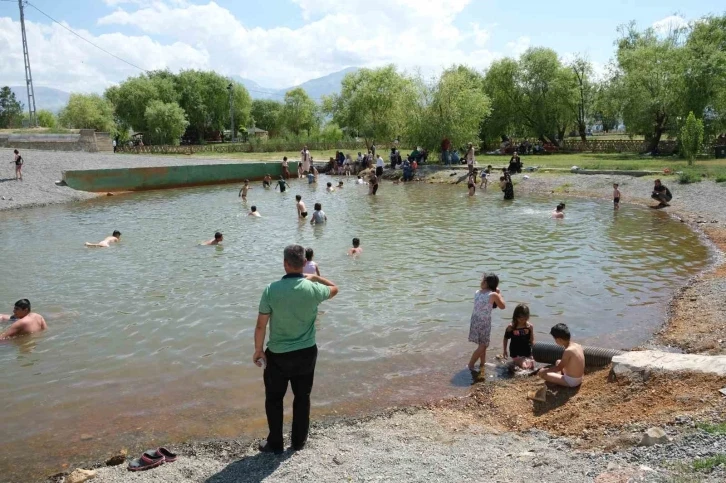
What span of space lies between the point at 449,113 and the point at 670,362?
119 feet

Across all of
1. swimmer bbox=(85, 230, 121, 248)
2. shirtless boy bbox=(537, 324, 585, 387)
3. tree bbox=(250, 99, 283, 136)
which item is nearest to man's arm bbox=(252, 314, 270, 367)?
shirtless boy bbox=(537, 324, 585, 387)

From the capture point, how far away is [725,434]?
501cm

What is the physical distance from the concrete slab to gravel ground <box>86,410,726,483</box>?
1752 mm

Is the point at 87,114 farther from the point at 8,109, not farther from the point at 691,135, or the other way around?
the point at 691,135

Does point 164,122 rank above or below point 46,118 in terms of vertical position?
below

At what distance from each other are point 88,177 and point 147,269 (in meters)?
21.1

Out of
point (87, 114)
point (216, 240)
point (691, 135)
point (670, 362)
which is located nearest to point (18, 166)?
point (216, 240)

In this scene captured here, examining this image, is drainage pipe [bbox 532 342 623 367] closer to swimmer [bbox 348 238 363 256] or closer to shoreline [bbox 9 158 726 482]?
shoreline [bbox 9 158 726 482]

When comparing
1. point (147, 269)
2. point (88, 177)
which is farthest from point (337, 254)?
point (88, 177)

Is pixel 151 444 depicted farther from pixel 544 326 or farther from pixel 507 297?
pixel 507 297

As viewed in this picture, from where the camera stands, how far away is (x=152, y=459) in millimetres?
6102

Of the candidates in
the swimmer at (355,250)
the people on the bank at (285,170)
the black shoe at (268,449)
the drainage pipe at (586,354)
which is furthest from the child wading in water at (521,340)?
the people on the bank at (285,170)

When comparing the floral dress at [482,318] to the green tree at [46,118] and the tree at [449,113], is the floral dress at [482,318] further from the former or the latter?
the green tree at [46,118]

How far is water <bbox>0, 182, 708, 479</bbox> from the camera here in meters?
7.66
